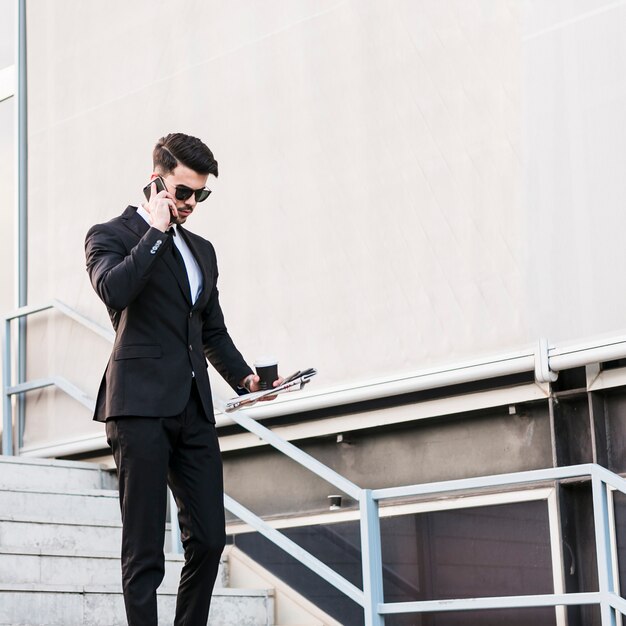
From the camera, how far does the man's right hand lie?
259cm

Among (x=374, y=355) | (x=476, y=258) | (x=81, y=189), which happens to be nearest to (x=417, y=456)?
(x=374, y=355)

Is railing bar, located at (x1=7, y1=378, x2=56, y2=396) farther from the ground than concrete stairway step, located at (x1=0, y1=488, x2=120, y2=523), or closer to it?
farther from the ground

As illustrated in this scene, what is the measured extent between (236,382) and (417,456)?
1542 mm

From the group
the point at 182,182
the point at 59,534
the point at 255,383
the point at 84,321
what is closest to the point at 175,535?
the point at 59,534

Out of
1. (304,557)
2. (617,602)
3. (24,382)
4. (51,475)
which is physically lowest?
(617,602)

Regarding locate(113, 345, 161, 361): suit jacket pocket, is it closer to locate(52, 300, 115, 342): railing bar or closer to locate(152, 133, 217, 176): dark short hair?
locate(152, 133, 217, 176): dark short hair

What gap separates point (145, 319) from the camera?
2.69 meters

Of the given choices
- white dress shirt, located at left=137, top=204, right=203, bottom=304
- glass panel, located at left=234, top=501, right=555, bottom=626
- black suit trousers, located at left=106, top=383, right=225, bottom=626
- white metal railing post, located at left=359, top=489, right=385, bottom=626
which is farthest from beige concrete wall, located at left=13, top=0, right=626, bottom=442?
black suit trousers, located at left=106, top=383, right=225, bottom=626

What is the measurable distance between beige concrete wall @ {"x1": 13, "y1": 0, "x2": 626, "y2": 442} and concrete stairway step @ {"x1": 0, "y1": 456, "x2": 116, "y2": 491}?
13.5 inches

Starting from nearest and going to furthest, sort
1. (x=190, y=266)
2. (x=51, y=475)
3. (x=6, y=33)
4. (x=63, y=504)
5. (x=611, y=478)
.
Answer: (x=190, y=266) → (x=611, y=478) → (x=63, y=504) → (x=51, y=475) → (x=6, y=33)

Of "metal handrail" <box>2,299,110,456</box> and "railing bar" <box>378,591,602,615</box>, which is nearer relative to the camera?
"railing bar" <box>378,591,602,615</box>

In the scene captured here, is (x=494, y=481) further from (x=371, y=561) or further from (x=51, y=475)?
(x=51, y=475)

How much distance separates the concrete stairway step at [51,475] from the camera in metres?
4.86

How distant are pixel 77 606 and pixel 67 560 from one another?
358 millimetres
